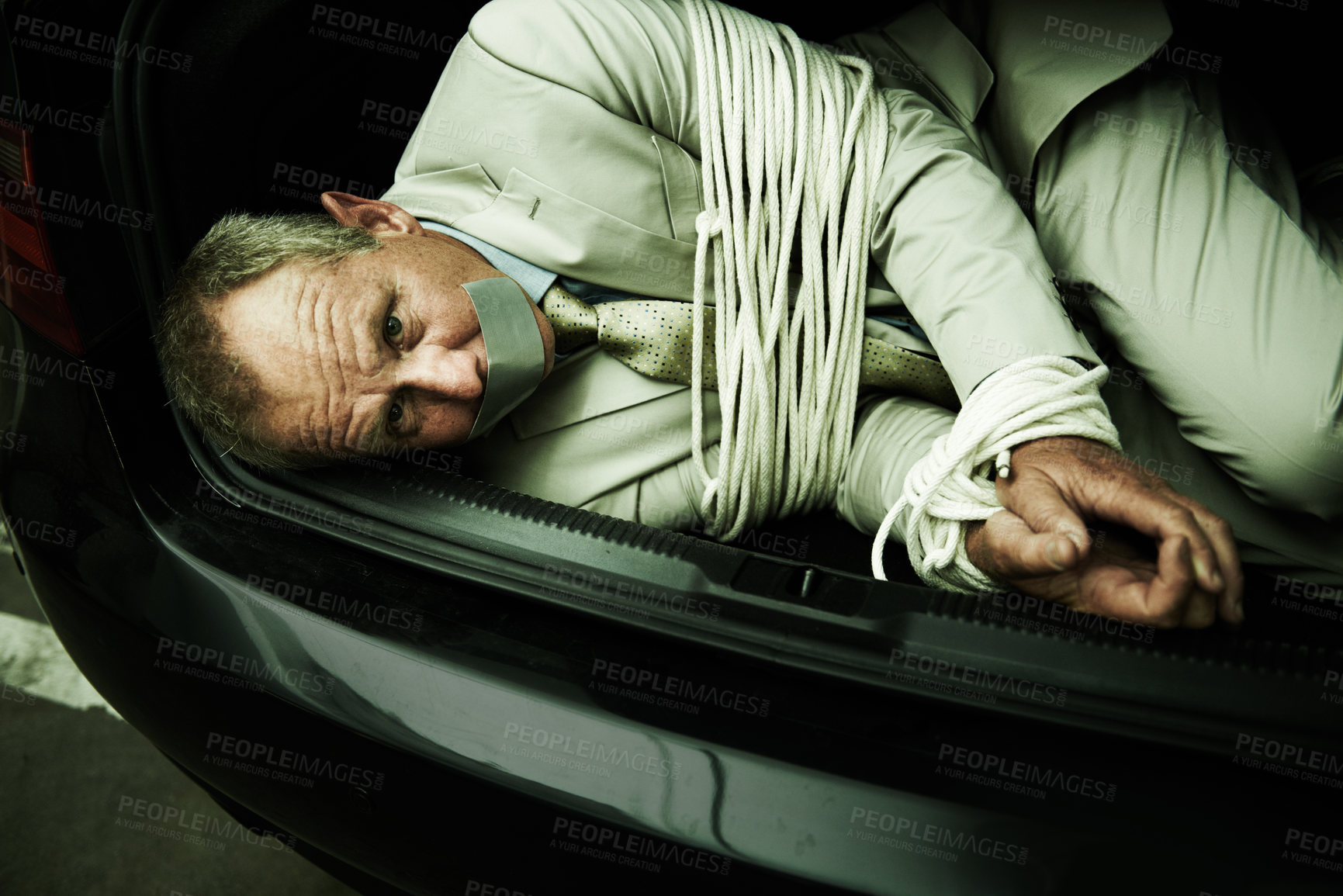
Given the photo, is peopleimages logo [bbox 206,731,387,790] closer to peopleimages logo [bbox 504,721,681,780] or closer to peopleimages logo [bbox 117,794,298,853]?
peopleimages logo [bbox 504,721,681,780]

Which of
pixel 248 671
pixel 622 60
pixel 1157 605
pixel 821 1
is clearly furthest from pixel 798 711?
pixel 821 1

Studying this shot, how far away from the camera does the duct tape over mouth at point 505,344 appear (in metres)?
1.05

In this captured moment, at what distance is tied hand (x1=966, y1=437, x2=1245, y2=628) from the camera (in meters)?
0.72

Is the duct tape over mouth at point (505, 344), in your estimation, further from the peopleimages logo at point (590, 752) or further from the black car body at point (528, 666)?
the peopleimages logo at point (590, 752)

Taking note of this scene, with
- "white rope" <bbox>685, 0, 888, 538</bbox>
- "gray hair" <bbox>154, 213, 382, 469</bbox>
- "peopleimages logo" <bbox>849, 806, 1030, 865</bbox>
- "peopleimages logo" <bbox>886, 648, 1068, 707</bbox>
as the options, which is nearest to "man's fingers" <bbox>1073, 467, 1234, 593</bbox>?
"peopleimages logo" <bbox>886, 648, 1068, 707</bbox>

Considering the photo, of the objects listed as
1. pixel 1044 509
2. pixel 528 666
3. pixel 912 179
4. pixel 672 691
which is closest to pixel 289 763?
pixel 528 666

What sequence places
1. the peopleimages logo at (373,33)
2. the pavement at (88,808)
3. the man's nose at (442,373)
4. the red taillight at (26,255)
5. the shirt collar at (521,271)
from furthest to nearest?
the pavement at (88,808) < the peopleimages logo at (373,33) < the shirt collar at (521,271) < the man's nose at (442,373) < the red taillight at (26,255)

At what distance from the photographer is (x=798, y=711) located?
75 cm

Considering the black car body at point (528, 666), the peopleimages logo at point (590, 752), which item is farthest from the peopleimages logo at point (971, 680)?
the peopleimages logo at point (590, 752)

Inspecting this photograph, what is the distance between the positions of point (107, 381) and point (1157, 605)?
1.10 metres

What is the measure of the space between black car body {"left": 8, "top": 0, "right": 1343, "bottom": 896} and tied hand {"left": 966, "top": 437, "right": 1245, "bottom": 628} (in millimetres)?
33

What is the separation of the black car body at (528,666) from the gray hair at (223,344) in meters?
0.03

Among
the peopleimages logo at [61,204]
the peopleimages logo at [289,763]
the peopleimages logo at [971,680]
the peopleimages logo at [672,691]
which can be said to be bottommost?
the peopleimages logo at [289,763]

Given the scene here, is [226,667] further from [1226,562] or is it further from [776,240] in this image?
[1226,562]
